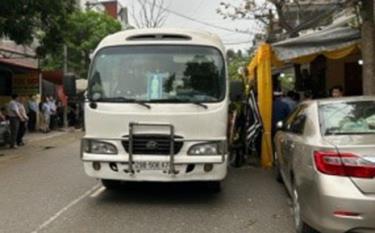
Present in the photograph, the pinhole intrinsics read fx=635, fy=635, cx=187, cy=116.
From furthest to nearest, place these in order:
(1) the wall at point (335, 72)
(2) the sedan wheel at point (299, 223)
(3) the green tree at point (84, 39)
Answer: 1. (3) the green tree at point (84, 39)
2. (1) the wall at point (335, 72)
3. (2) the sedan wheel at point (299, 223)

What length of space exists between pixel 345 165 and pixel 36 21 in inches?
622

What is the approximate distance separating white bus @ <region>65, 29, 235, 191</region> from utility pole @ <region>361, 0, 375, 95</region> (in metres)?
3.71

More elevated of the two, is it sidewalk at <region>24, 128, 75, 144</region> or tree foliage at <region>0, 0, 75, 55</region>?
tree foliage at <region>0, 0, 75, 55</region>

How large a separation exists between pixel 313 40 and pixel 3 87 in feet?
58.1

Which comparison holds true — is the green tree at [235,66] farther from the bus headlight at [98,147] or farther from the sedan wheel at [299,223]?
the sedan wheel at [299,223]

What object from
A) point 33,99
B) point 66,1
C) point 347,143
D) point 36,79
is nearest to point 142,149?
point 347,143

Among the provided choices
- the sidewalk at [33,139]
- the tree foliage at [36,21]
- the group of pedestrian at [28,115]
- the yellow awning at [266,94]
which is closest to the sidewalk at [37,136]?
the sidewalk at [33,139]

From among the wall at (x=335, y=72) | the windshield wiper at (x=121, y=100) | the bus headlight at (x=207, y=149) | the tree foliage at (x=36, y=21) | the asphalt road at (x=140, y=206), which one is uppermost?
the tree foliage at (x=36, y=21)

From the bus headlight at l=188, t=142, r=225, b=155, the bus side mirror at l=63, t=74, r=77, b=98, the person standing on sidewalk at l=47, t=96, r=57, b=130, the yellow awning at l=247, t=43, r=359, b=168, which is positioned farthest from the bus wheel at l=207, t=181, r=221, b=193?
the person standing on sidewalk at l=47, t=96, r=57, b=130

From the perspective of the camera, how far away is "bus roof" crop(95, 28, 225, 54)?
9898 millimetres

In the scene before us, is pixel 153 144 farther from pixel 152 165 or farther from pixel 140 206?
pixel 140 206

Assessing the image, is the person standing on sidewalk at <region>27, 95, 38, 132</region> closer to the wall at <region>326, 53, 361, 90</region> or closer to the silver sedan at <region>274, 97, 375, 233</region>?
the wall at <region>326, 53, 361, 90</region>

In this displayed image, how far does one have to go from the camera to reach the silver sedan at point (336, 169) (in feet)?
19.6

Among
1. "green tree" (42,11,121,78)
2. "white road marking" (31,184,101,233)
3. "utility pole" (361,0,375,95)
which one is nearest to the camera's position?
"white road marking" (31,184,101,233)
